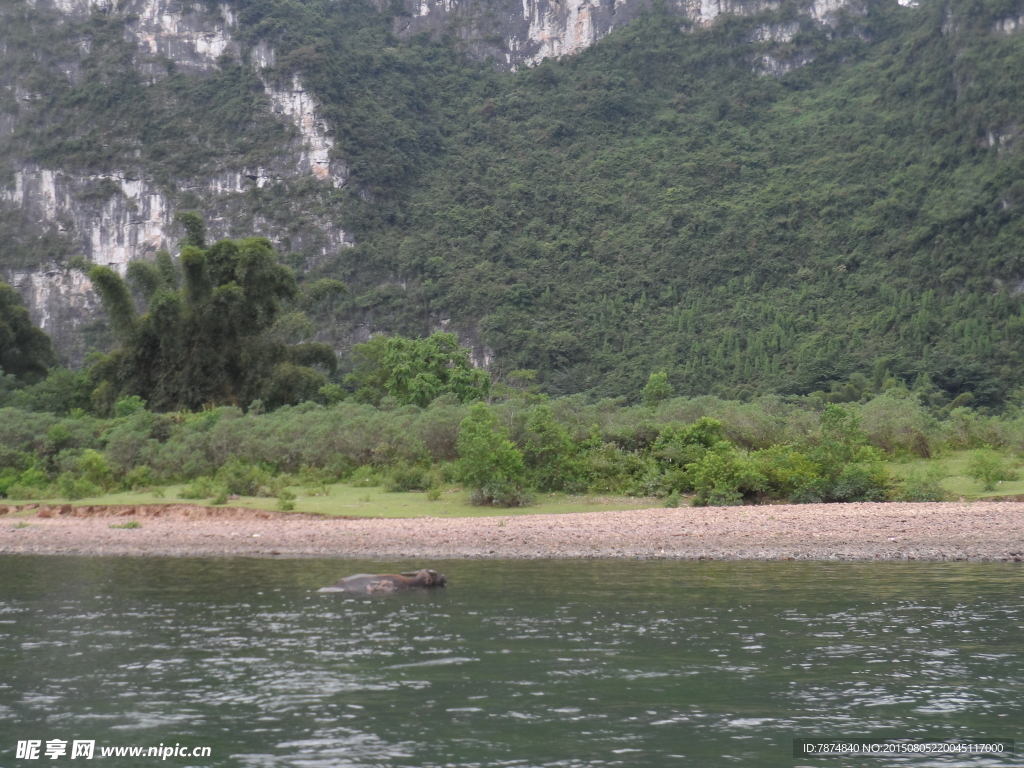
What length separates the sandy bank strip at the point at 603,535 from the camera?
1446 centimetres

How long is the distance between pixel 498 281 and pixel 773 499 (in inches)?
2736

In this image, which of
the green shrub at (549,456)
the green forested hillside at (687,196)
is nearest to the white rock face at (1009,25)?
the green forested hillside at (687,196)

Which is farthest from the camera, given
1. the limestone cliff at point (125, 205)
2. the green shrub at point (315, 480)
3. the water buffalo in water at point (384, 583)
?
the limestone cliff at point (125, 205)

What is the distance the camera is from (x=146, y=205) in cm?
9650

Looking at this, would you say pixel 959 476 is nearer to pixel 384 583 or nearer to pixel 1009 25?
pixel 384 583

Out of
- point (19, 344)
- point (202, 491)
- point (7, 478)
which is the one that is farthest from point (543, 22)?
point (202, 491)

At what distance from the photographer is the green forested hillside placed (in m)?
69.1

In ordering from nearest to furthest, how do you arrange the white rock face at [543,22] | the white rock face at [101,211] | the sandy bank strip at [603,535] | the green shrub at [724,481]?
the sandy bank strip at [603,535]
the green shrub at [724,481]
the white rock face at [101,211]
the white rock face at [543,22]

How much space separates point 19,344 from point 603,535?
37.2 metres

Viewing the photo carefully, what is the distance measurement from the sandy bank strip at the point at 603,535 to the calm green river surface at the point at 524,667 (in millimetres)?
1749

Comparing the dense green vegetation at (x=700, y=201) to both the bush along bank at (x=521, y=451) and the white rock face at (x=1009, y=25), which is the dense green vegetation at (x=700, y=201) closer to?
the white rock face at (x=1009, y=25)

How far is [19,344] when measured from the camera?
4447cm

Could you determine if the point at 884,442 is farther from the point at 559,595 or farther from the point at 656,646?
the point at 656,646

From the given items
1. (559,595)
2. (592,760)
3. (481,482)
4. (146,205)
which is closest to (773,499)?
(481,482)
